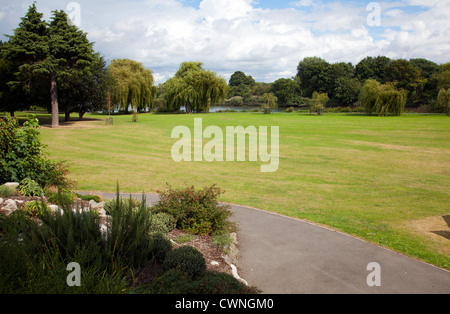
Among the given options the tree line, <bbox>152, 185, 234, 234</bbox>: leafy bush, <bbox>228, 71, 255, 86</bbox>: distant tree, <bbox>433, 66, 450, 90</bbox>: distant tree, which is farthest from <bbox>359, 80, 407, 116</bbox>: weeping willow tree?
<bbox>228, 71, 255, 86</bbox>: distant tree

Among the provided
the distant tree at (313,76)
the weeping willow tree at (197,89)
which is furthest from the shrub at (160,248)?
the distant tree at (313,76)

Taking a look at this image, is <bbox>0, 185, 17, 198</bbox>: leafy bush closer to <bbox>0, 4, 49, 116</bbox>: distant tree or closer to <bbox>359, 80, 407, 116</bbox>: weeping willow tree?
<bbox>0, 4, 49, 116</bbox>: distant tree

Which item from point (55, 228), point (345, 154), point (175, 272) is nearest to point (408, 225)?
point (175, 272)

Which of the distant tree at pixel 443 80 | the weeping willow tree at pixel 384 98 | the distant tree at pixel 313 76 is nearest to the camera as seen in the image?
the weeping willow tree at pixel 384 98

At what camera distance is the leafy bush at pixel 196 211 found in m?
7.70

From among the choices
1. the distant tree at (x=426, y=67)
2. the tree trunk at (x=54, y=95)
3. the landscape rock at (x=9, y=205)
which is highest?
the distant tree at (x=426, y=67)

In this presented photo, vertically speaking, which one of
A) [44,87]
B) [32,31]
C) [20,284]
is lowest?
[20,284]

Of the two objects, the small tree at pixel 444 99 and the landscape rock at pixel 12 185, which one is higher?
the small tree at pixel 444 99

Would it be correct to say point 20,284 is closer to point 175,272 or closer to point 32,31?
point 175,272

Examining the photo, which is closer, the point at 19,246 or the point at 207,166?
the point at 19,246

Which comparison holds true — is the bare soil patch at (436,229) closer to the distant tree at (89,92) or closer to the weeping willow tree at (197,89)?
the distant tree at (89,92)

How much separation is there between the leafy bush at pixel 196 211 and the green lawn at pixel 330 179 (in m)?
1.99

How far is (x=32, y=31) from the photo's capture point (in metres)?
34.7
